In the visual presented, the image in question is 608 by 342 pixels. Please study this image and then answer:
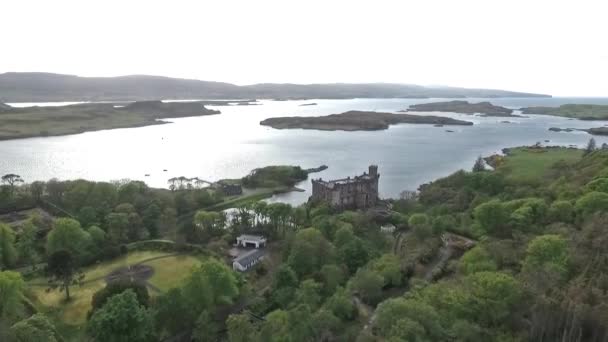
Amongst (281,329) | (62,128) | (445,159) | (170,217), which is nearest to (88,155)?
(62,128)

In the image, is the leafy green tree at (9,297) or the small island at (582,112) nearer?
the leafy green tree at (9,297)

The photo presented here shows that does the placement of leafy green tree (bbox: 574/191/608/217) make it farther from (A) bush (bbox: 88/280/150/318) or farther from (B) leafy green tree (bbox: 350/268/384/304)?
(A) bush (bbox: 88/280/150/318)

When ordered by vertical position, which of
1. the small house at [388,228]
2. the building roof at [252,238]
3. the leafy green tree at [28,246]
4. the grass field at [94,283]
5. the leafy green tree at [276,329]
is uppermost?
the leafy green tree at [276,329]

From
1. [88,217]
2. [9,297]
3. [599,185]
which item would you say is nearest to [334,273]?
[9,297]

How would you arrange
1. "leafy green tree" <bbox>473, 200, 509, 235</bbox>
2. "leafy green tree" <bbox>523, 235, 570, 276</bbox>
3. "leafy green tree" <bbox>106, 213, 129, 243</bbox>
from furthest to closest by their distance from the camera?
"leafy green tree" <bbox>106, 213, 129, 243</bbox> < "leafy green tree" <bbox>473, 200, 509, 235</bbox> < "leafy green tree" <bbox>523, 235, 570, 276</bbox>

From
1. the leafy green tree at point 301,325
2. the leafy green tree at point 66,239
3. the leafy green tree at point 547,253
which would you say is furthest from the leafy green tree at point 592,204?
the leafy green tree at point 66,239

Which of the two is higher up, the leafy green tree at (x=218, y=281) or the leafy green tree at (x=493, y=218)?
the leafy green tree at (x=493, y=218)

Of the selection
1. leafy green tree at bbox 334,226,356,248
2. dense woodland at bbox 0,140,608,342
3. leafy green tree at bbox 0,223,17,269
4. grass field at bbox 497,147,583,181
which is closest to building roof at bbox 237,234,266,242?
dense woodland at bbox 0,140,608,342

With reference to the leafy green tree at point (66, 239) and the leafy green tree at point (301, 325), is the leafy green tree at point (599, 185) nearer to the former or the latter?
the leafy green tree at point (301, 325)
